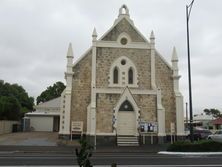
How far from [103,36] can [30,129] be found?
24878 millimetres

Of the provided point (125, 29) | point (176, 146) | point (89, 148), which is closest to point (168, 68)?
point (125, 29)

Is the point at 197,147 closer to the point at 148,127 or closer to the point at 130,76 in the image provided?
the point at 148,127

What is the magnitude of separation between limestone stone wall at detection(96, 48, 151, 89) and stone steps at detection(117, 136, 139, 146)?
538 centimetres

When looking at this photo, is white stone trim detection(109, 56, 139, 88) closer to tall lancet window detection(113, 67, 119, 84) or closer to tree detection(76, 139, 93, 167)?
tall lancet window detection(113, 67, 119, 84)

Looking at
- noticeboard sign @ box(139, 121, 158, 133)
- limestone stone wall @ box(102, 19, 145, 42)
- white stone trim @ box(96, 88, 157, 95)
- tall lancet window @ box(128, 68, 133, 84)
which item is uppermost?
limestone stone wall @ box(102, 19, 145, 42)

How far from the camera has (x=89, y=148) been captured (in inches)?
298

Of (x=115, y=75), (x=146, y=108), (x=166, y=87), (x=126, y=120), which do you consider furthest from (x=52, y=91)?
(x=146, y=108)

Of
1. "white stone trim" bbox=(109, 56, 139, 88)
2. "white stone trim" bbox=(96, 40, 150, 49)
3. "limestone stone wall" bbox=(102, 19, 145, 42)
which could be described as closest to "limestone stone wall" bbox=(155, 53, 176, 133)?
"white stone trim" bbox=(96, 40, 150, 49)

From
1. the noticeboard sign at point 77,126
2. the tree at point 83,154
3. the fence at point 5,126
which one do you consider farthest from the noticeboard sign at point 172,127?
the tree at point 83,154

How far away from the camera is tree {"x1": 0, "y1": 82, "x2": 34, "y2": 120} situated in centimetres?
5609

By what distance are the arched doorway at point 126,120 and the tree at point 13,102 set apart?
26150mm

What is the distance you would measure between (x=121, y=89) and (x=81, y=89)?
13.1ft

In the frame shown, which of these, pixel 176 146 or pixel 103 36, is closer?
pixel 176 146

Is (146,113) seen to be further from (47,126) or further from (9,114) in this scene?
(9,114)
